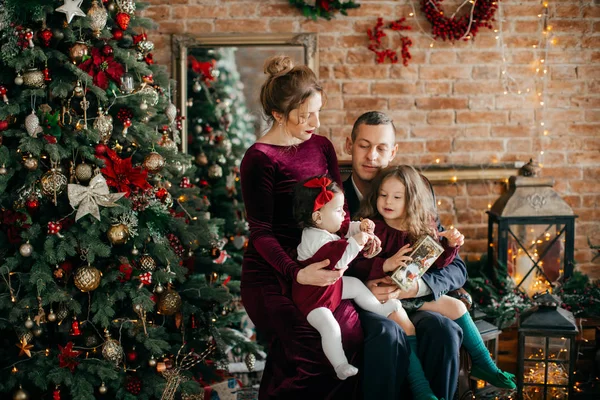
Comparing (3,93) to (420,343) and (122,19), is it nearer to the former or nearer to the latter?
(122,19)

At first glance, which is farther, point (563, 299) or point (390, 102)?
point (390, 102)

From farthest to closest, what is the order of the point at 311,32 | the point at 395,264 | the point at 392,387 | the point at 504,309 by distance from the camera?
the point at 311,32 → the point at 504,309 → the point at 395,264 → the point at 392,387

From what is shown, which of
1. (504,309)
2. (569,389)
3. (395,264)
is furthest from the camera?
(504,309)

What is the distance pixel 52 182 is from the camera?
2842 millimetres

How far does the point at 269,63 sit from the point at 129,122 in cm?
75

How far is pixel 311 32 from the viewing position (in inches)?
158

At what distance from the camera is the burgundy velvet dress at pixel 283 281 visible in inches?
96.0

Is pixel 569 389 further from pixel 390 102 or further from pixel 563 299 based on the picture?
pixel 390 102

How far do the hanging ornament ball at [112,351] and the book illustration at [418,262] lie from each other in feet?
4.26

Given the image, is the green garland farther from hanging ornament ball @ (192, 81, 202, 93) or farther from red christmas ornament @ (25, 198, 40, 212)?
red christmas ornament @ (25, 198, 40, 212)

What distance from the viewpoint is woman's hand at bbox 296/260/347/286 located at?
2350 mm

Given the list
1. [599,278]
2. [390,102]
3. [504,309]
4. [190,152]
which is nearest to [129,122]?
[190,152]

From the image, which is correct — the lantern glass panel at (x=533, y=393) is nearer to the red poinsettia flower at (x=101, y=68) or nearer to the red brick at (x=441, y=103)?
the red brick at (x=441, y=103)

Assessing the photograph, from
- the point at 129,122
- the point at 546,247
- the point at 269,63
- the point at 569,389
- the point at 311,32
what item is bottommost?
the point at 569,389
